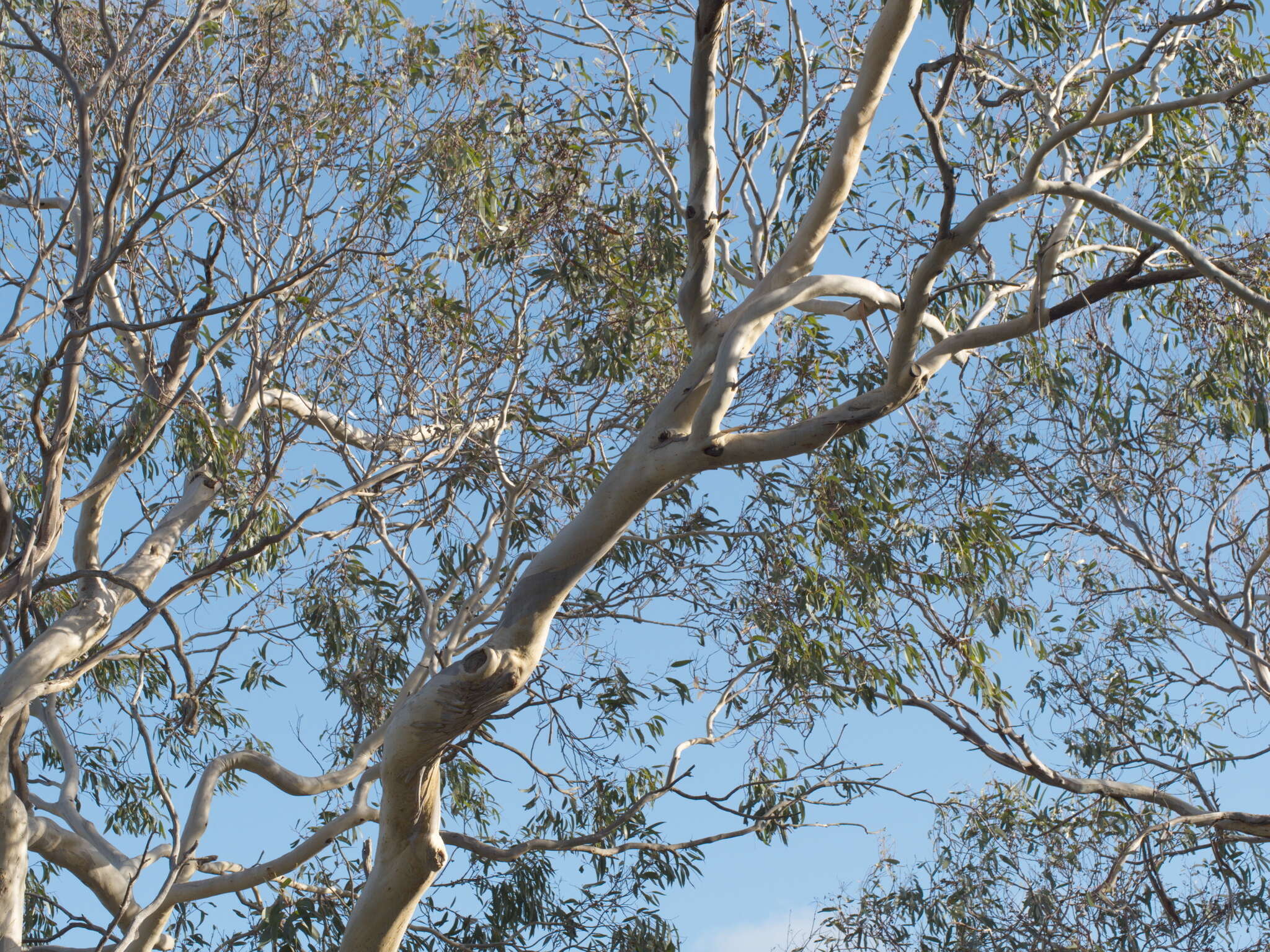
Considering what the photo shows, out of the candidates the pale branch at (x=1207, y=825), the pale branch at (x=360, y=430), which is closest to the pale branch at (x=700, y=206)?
the pale branch at (x=360, y=430)

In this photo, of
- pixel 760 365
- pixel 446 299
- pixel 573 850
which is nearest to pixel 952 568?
pixel 760 365

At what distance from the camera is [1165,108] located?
3.22 m

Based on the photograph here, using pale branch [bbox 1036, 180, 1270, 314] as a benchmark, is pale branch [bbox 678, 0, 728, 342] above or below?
above

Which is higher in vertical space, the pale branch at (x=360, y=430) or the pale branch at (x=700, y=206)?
the pale branch at (x=360, y=430)

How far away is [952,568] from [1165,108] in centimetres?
275

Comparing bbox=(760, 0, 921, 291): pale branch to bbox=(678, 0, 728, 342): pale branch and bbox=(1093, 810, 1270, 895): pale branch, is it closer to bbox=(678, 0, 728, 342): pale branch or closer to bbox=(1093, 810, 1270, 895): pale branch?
bbox=(678, 0, 728, 342): pale branch

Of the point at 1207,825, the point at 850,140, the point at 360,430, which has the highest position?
the point at 360,430

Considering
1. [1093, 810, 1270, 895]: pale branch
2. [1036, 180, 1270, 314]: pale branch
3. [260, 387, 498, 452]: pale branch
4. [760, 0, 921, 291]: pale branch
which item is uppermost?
[260, 387, 498, 452]: pale branch

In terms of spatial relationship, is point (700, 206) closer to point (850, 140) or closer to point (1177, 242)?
point (850, 140)

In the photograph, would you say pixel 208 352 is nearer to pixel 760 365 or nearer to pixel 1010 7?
pixel 760 365

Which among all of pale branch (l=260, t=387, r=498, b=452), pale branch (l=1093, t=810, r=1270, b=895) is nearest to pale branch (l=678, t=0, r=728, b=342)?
pale branch (l=260, t=387, r=498, b=452)

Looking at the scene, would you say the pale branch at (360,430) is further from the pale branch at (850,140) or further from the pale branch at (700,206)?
the pale branch at (850,140)

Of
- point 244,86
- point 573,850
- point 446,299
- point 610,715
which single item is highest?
point 244,86

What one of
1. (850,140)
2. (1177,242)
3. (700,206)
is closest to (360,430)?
(700,206)
